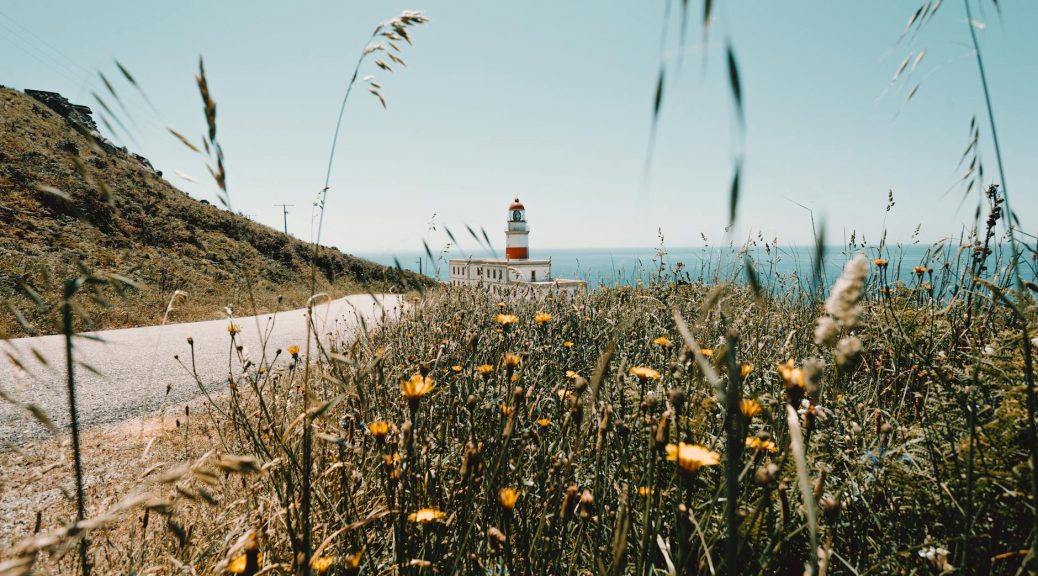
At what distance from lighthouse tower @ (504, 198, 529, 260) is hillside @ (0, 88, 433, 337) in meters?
9.09

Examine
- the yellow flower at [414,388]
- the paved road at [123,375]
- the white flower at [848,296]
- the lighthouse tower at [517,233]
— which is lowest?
the paved road at [123,375]

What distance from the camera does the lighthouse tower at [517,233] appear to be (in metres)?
31.9

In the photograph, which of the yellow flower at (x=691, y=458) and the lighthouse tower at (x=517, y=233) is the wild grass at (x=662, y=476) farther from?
the lighthouse tower at (x=517, y=233)

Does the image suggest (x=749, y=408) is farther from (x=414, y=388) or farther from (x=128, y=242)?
(x=128, y=242)

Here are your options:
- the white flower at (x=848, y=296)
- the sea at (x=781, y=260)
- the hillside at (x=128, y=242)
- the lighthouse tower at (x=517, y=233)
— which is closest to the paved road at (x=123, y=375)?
the hillside at (x=128, y=242)

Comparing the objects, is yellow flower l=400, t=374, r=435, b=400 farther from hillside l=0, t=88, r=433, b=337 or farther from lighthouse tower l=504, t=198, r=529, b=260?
lighthouse tower l=504, t=198, r=529, b=260

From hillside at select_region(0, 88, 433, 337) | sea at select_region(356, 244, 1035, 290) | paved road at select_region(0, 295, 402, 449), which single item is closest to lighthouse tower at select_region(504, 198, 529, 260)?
hillside at select_region(0, 88, 433, 337)

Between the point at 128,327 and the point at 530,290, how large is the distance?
34.7 feet

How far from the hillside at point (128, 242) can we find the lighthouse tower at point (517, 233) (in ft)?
29.8

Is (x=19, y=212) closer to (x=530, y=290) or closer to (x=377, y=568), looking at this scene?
(x=530, y=290)

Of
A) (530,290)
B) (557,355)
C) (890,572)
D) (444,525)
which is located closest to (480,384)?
(557,355)

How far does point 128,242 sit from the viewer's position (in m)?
18.1

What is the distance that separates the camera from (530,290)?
5340mm

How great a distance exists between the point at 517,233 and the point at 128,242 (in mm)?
20441
